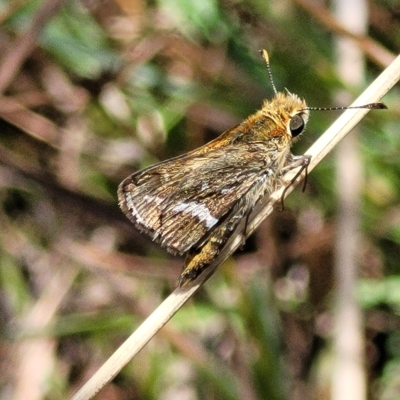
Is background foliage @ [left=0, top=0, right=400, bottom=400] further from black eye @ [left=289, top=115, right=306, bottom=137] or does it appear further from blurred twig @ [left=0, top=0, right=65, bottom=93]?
black eye @ [left=289, top=115, right=306, bottom=137]

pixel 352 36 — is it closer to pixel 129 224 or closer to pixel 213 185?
pixel 213 185

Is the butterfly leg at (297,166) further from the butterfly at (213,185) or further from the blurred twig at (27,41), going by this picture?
the blurred twig at (27,41)

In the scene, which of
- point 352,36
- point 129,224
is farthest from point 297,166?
point 129,224

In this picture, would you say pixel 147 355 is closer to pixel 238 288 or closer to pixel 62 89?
pixel 238 288

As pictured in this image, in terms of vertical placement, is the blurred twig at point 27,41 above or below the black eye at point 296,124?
below

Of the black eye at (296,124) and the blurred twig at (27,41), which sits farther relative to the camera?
the blurred twig at (27,41)

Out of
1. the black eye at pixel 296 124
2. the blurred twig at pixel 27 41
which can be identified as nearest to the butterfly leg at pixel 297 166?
the black eye at pixel 296 124
